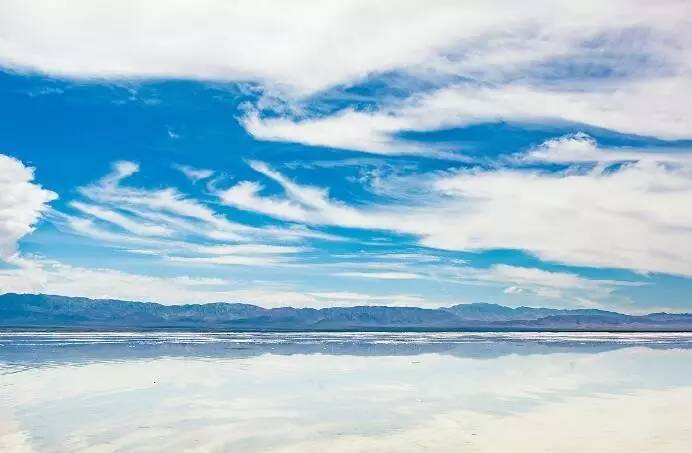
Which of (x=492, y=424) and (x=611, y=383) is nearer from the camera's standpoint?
(x=492, y=424)

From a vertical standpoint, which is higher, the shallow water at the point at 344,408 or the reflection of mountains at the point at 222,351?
the reflection of mountains at the point at 222,351

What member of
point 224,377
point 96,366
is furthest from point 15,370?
point 224,377

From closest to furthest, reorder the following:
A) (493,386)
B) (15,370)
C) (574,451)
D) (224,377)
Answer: (574,451), (493,386), (224,377), (15,370)

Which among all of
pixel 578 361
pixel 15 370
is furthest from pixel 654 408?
pixel 15 370

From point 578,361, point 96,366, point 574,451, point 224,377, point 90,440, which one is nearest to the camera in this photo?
point 574,451

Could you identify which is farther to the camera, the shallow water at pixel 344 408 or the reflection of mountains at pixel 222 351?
the reflection of mountains at pixel 222 351

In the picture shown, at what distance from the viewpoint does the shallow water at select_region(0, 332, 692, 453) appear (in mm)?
17078

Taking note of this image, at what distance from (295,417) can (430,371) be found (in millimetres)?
15900

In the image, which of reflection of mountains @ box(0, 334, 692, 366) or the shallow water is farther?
reflection of mountains @ box(0, 334, 692, 366)

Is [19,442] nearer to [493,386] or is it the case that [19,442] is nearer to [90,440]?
[90,440]

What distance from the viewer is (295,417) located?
20906 millimetres

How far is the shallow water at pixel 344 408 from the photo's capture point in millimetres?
17078

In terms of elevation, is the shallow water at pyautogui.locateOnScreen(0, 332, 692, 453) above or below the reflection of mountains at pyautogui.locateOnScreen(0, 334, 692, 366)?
below

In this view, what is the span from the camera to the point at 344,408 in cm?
2248
